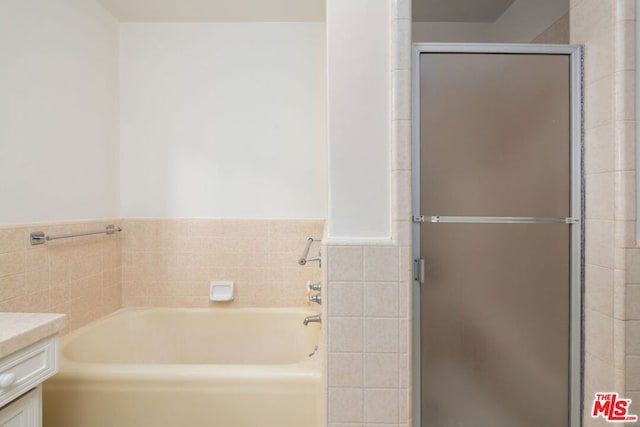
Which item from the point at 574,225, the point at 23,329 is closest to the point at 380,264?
the point at 574,225

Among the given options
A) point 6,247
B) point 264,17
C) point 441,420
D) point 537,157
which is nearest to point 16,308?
point 6,247

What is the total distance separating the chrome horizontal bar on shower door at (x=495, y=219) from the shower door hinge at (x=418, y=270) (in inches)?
6.7

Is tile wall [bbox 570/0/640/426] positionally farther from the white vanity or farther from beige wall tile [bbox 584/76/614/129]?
the white vanity

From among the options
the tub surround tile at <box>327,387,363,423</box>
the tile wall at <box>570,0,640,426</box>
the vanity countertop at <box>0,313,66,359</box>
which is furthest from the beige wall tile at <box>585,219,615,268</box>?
the vanity countertop at <box>0,313,66,359</box>

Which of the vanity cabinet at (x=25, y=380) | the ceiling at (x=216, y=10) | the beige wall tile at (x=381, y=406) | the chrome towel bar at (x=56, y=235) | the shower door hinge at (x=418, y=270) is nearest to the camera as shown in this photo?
the vanity cabinet at (x=25, y=380)

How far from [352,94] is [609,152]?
1.04m

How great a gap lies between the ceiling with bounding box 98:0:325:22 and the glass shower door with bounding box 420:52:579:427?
1161 mm

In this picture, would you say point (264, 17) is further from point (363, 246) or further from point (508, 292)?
point (508, 292)

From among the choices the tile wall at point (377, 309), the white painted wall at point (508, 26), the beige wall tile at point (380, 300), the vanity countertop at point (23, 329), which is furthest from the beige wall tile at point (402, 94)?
the vanity countertop at point (23, 329)

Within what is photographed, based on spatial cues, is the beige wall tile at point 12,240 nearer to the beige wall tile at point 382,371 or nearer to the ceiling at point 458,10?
the beige wall tile at point 382,371

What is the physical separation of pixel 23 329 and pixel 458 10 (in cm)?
274

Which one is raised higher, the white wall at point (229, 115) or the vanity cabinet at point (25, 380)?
the white wall at point (229, 115)

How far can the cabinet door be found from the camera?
1.00 metres

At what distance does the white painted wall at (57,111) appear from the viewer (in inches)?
60.2
